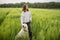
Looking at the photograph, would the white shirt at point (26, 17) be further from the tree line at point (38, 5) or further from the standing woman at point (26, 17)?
the tree line at point (38, 5)

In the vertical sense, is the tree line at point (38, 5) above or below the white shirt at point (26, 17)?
above

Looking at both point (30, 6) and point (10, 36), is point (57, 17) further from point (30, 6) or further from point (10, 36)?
point (10, 36)

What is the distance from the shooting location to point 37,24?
7.63ft

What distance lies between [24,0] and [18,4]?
0.11 metres

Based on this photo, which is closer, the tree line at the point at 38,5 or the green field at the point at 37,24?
the green field at the point at 37,24

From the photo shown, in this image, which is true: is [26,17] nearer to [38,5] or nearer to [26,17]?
[26,17]

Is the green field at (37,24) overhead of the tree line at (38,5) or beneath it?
beneath

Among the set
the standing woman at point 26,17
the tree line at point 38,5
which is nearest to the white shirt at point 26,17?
the standing woman at point 26,17

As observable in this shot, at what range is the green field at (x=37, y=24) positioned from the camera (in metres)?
2.24

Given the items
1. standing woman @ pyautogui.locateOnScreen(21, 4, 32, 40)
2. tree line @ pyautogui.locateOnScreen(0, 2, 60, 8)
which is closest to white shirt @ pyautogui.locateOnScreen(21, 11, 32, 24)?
standing woman @ pyautogui.locateOnScreen(21, 4, 32, 40)

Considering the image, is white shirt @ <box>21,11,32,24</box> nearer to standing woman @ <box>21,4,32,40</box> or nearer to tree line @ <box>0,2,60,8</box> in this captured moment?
standing woman @ <box>21,4,32,40</box>

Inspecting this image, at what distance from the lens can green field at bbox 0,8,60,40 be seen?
2.24 meters

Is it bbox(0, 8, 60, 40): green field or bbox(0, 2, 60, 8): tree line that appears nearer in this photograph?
bbox(0, 8, 60, 40): green field

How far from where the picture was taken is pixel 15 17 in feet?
7.83
